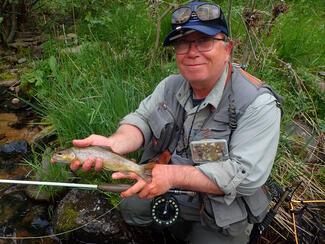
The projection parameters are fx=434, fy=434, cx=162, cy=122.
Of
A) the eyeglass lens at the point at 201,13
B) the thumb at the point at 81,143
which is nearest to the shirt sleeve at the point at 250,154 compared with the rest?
the eyeglass lens at the point at 201,13

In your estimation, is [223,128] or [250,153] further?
[223,128]

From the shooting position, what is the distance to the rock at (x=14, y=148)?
466 centimetres

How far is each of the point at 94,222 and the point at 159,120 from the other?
109 centimetres

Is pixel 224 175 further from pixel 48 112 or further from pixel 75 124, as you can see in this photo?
pixel 48 112

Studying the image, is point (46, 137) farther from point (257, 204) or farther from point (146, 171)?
point (257, 204)

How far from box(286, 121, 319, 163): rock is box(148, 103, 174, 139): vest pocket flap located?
1.64 meters

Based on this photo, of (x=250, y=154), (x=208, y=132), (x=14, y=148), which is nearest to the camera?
(x=250, y=154)

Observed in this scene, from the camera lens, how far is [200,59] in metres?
2.61

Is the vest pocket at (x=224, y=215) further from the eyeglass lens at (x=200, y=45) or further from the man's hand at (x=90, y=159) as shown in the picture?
Answer: the eyeglass lens at (x=200, y=45)

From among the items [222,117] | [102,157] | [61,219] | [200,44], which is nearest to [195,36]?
[200,44]

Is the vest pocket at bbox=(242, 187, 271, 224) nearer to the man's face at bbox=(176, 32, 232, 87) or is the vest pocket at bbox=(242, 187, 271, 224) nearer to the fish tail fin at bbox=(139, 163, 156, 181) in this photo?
the fish tail fin at bbox=(139, 163, 156, 181)

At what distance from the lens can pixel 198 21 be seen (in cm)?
256

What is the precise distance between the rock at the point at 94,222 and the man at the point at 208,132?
23.4 inches

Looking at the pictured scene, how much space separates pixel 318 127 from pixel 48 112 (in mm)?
2819
